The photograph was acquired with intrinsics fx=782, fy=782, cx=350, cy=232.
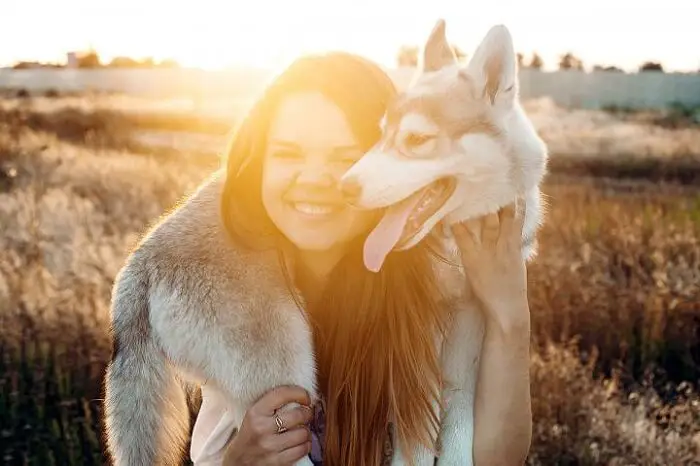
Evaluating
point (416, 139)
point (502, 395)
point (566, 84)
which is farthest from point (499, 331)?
point (566, 84)

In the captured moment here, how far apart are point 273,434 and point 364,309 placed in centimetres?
42

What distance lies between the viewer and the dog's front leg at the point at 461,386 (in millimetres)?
2021

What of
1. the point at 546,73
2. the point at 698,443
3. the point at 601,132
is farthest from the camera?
the point at 546,73

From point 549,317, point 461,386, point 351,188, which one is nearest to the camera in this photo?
point 351,188

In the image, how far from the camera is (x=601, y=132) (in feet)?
53.1

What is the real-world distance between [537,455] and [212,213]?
7.85 feet

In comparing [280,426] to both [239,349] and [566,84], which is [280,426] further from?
[566,84]

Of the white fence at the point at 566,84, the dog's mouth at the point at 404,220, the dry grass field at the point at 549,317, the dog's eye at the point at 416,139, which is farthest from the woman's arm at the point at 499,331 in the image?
the white fence at the point at 566,84

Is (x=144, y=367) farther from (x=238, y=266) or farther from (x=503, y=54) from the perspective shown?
(x=503, y=54)

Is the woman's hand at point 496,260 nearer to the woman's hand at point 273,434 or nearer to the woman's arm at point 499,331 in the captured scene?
the woman's arm at point 499,331

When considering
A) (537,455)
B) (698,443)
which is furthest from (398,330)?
(698,443)

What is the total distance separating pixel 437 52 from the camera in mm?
2092

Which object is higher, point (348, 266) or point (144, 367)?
point (348, 266)

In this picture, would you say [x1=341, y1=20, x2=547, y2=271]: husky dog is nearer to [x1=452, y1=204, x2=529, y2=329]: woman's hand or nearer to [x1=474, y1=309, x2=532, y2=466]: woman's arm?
[x1=452, y1=204, x2=529, y2=329]: woman's hand
